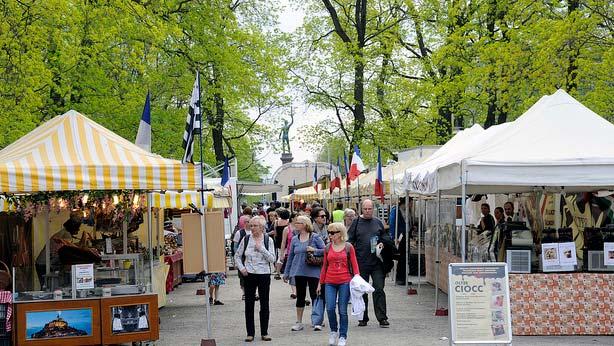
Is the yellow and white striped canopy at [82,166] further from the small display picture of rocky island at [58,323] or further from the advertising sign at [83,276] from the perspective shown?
the small display picture of rocky island at [58,323]

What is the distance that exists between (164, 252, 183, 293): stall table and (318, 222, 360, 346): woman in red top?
9.13 metres

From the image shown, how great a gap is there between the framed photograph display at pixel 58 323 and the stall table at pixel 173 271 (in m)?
8.68

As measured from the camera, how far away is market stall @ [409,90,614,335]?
12008 mm

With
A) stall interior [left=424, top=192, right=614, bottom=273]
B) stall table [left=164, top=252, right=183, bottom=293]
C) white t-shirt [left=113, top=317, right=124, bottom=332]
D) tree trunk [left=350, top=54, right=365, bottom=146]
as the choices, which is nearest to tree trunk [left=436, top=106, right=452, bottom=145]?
tree trunk [left=350, top=54, right=365, bottom=146]

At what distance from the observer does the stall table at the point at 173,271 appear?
69.6ft

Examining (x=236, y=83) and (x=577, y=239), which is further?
(x=236, y=83)

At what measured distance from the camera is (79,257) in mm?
12352

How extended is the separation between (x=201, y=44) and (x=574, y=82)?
14.1 m

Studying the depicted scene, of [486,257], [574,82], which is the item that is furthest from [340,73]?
[486,257]

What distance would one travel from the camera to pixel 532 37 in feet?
84.6

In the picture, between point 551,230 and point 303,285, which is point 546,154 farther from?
point 303,285

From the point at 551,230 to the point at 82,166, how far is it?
6.58 metres

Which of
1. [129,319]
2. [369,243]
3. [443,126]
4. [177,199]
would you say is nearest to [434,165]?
[369,243]

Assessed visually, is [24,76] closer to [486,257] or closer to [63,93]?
[63,93]
